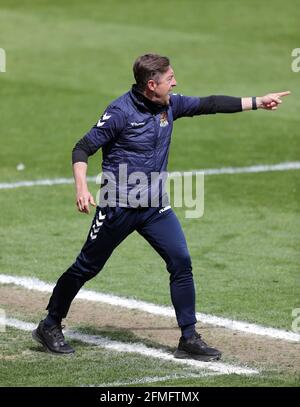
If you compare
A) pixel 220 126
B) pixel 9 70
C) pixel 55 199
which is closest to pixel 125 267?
pixel 55 199

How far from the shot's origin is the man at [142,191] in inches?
375

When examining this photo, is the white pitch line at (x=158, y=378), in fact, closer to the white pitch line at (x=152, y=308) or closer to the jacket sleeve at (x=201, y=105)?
the white pitch line at (x=152, y=308)

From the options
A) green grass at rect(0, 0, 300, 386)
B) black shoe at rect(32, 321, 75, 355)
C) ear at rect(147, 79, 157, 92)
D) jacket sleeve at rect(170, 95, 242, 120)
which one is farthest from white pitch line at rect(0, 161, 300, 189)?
ear at rect(147, 79, 157, 92)

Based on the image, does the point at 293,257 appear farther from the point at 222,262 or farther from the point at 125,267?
the point at 125,267

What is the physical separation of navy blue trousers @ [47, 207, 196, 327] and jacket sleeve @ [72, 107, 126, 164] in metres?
0.50

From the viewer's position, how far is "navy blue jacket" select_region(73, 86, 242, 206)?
31.2 ft

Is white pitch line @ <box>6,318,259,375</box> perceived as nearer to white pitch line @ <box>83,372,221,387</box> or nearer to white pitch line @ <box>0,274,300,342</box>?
white pitch line @ <box>83,372,221,387</box>

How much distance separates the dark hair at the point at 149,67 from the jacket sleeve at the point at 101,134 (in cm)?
31

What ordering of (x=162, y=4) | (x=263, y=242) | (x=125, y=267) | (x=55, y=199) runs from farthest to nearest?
(x=162, y=4) → (x=55, y=199) → (x=263, y=242) → (x=125, y=267)

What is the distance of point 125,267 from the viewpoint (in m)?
12.9

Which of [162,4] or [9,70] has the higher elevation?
[162,4]

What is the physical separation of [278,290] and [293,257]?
1431 mm

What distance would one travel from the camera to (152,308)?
37.0 ft

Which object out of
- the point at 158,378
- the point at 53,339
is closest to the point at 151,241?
the point at 53,339
